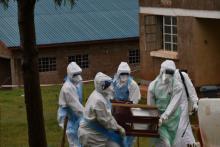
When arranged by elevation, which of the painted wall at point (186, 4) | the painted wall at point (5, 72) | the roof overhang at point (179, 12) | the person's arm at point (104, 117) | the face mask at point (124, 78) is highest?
the painted wall at point (186, 4)

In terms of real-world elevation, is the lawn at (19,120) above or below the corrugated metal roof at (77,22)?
below

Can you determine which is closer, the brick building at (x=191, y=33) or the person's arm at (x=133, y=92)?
the person's arm at (x=133, y=92)

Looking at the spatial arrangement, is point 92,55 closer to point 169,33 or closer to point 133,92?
point 169,33

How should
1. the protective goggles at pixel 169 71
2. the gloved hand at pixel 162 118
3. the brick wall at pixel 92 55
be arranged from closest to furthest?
the gloved hand at pixel 162 118, the protective goggles at pixel 169 71, the brick wall at pixel 92 55

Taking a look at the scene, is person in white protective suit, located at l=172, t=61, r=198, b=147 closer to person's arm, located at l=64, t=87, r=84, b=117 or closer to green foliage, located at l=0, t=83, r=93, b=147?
person's arm, located at l=64, t=87, r=84, b=117

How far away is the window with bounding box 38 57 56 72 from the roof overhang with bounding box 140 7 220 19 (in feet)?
45.5

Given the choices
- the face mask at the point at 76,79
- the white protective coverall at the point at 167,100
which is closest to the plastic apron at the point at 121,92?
the face mask at the point at 76,79

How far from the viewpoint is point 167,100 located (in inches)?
454

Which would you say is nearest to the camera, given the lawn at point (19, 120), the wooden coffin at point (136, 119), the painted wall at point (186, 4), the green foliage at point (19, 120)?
the wooden coffin at point (136, 119)

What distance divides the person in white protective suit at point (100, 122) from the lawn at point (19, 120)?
4.70m

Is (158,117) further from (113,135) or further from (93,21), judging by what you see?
(93,21)

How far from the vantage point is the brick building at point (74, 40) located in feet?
117

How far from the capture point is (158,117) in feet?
33.6

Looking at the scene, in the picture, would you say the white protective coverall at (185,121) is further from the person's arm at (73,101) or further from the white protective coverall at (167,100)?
the person's arm at (73,101)
